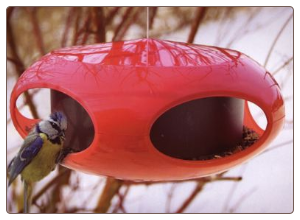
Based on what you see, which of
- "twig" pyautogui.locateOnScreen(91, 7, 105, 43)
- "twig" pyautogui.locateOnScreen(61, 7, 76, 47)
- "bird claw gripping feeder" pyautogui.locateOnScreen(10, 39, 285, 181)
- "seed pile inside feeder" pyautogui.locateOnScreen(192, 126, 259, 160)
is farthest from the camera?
"twig" pyautogui.locateOnScreen(61, 7, 76, 47)

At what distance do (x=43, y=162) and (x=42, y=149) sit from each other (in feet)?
0.20

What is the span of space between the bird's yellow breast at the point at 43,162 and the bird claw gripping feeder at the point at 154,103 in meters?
0.08

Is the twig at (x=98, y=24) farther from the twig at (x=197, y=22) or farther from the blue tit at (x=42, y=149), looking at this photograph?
the blue tit at (x=42, y=149)

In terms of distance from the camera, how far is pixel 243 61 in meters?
1.70

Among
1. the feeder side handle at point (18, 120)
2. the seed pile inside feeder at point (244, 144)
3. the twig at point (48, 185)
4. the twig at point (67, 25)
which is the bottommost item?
the twig at point (48, 185)

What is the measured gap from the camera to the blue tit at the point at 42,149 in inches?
58.6

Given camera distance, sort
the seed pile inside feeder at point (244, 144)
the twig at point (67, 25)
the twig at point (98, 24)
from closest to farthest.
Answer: the seed pile inside feeder at point (244, 144) → the twig at point (98, 24) → the twig at point (67, 25)

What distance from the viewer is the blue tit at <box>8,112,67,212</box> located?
58.6 inches

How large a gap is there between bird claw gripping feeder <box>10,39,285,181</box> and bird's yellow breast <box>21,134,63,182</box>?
0.27ft

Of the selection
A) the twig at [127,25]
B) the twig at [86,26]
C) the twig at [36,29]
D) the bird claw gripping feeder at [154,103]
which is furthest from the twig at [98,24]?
the bird claw gripping feeder at [154,103]

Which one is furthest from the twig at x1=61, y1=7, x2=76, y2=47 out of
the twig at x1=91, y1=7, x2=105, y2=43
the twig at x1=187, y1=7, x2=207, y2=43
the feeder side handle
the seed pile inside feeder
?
the seed pile inside feeder

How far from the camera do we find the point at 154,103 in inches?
56.7

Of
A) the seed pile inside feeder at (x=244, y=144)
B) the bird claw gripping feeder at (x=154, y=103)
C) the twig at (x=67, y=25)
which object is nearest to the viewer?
the bird claw gripping feeder at (x=154, y=103)

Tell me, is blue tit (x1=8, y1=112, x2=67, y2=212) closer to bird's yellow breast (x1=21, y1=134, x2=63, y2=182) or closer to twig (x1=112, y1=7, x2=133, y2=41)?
bird's yellow breast (x1=21, y1=134, x2=63, y2=182)
